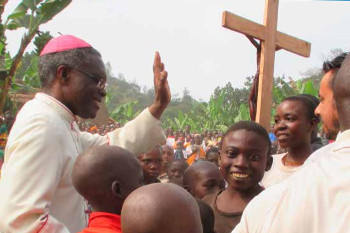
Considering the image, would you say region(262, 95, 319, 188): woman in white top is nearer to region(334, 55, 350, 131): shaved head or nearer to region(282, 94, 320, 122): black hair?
region(282, 94, 320, 122): black hair

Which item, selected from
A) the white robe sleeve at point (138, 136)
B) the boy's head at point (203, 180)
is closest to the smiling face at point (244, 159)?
the white robe sleeve at point (138, 136)

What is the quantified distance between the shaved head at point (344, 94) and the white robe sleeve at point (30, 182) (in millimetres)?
1327

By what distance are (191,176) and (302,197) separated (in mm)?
2544

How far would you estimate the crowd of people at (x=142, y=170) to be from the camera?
1.21m

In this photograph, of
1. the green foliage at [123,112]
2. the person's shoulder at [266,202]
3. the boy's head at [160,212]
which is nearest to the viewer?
the person's shoulder at [266,202]

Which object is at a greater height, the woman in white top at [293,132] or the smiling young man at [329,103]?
the smiling young man at [329,103]

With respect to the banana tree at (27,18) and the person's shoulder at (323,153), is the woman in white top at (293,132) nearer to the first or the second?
the person's shoulder at (323,153)

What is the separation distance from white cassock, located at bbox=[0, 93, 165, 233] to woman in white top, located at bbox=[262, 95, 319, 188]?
1.52 meters

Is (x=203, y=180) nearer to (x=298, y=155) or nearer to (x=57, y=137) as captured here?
(x=298, y=155)

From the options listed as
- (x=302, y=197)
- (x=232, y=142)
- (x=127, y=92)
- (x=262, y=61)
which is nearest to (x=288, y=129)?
(x=232, y=142)

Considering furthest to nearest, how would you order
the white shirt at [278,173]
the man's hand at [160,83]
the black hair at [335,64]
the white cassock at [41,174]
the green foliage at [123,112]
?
the green foliage at [123,112]
the white shirt at [278,173]
the man's hand at [160,83]
the black hair at [335,64]
the white cassock at [41,174]

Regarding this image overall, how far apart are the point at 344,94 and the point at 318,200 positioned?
0.97ft

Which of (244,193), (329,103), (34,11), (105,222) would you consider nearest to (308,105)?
(244,193)

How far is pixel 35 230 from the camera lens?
2016mm
